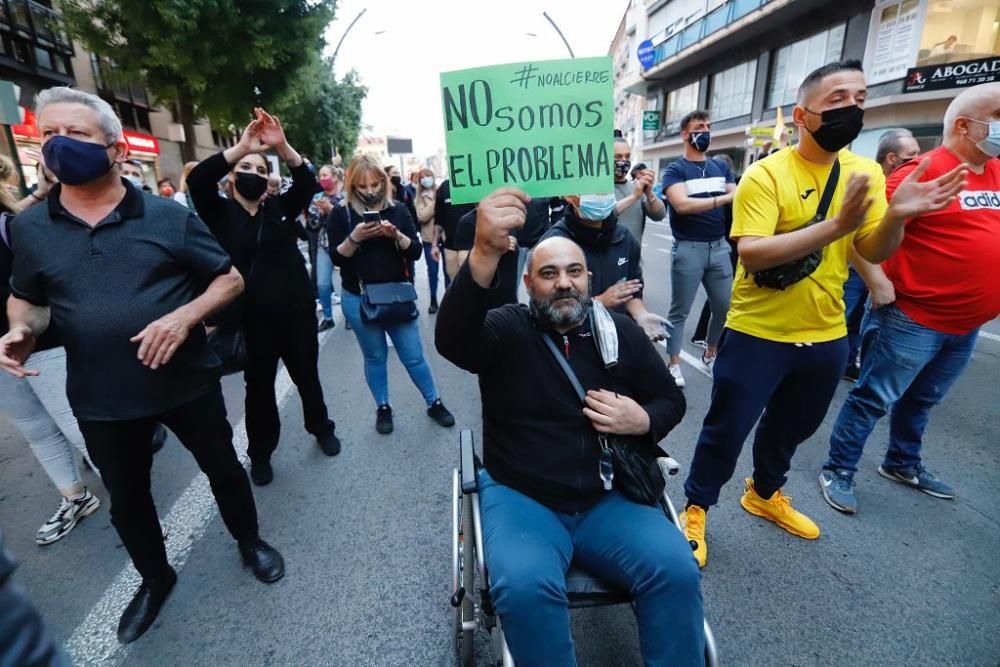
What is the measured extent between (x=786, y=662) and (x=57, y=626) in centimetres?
288

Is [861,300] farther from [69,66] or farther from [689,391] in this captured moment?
[69,66]

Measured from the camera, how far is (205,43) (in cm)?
1186

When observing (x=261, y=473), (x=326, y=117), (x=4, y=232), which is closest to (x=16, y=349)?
(x=4, y=232)

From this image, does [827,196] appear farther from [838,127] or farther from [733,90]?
[733,90]

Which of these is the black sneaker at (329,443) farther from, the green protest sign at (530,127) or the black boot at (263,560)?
the green protest sign at (530,127)

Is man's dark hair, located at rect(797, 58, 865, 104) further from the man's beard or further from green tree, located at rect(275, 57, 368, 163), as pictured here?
green tree, located at rect(275, 57, 368, 163)

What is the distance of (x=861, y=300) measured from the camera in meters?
4.41

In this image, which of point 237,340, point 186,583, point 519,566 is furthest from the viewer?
point 237,340

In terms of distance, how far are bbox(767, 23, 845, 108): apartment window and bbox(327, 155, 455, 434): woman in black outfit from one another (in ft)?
65.6

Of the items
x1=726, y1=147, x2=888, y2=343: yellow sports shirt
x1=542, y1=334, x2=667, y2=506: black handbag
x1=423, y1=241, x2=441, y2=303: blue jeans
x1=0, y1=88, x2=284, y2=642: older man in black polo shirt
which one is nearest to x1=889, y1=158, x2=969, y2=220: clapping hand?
x1=726, y1=147, x2=888, y2=343: yellow sports shirt

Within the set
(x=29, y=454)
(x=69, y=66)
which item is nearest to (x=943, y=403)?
(x=29, y=454)

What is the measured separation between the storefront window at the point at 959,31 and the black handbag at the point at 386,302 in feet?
60.2

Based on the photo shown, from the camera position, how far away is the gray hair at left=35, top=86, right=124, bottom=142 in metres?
1.78

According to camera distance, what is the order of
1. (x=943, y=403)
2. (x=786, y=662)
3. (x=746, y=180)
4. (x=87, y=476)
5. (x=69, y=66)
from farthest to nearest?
(x=69, y=66)
(x=943, y=403)
(x=87, y=476)
(x=746, y=180)
(x=786, y=662)
